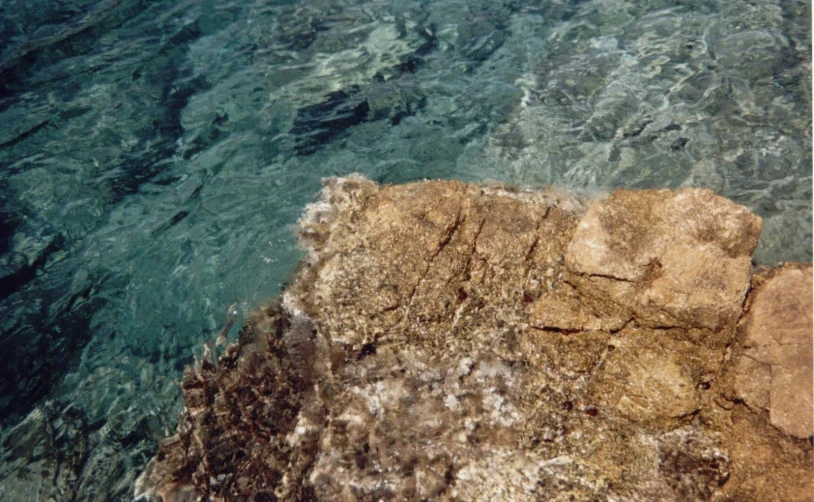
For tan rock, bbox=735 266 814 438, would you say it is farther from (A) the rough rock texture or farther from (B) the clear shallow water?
(B) the clear shallow water

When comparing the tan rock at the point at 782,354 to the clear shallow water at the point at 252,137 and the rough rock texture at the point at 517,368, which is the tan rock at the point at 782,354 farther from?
the clear shallow water at the point at 252,137

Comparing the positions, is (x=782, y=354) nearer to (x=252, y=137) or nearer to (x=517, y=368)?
(x=517, y=368)

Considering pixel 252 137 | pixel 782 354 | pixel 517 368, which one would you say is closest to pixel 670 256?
pixel 782 354

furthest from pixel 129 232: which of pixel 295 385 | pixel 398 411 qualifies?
pixel 398 411

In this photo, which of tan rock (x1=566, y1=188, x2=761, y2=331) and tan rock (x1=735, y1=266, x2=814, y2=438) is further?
tan rock (x1=566, y1=188, x2=761, y2=331)

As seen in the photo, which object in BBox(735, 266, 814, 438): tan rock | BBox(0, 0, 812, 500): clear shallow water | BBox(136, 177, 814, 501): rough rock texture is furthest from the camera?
BBox(0, 0, 812, 500): clear shallow water

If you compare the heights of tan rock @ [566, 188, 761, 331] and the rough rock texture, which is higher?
tan rock @ [566, 188, 761, 331]

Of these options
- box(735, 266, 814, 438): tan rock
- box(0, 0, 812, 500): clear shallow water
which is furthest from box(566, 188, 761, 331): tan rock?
box(0, 0, 812, 500): clear shallow water

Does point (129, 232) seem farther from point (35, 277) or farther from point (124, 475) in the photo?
point (124, 475)

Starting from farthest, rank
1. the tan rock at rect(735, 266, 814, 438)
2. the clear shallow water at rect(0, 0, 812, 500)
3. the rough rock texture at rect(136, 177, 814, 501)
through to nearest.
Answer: the clear shallow water at rect(0, 0, 812, 500), the rough rock texture at rect(136, 177, 814, 501), the tan rock at rect(735, 266, 814, 438)
